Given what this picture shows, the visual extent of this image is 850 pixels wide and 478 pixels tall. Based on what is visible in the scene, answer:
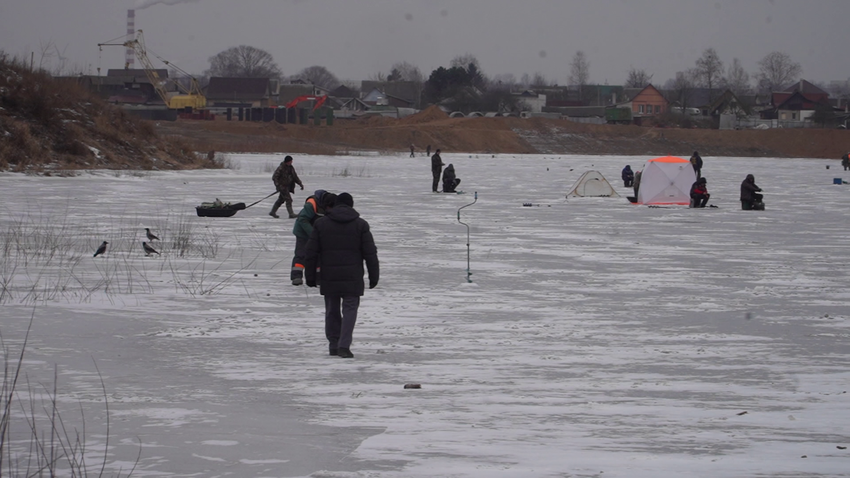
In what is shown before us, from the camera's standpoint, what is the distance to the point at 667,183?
31.4 metres

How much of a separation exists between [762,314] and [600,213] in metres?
16.0

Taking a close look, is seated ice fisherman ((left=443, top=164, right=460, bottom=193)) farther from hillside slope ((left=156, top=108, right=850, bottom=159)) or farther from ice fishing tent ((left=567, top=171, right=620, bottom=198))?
hillside slope ((left=156, top=108, right=850, bottom=159))

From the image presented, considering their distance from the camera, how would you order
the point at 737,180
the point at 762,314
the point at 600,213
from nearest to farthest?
the point at 762,314
the point at 600,213
the point at 737,180

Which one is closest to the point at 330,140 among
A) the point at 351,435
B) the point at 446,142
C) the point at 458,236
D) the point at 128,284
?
the point at 446,142

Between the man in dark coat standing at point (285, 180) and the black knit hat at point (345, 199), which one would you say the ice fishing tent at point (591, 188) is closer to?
the man in dark coat standing at point (285, 180)

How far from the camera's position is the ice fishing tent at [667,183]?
31.4 meters

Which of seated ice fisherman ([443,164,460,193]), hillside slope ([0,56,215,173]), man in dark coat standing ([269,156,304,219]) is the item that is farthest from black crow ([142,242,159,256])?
hillside slope ([0,56,215,173])

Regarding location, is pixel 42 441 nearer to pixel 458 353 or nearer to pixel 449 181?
pixel 458 353

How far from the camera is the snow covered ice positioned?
21.0ft

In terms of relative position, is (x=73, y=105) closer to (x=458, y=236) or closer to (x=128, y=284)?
(x=458, y=236)

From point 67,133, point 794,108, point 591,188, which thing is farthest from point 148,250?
point 794,108

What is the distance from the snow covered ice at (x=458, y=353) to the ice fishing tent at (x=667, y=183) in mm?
10179

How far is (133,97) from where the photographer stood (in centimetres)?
12762

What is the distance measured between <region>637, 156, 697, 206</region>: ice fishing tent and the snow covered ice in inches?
401
